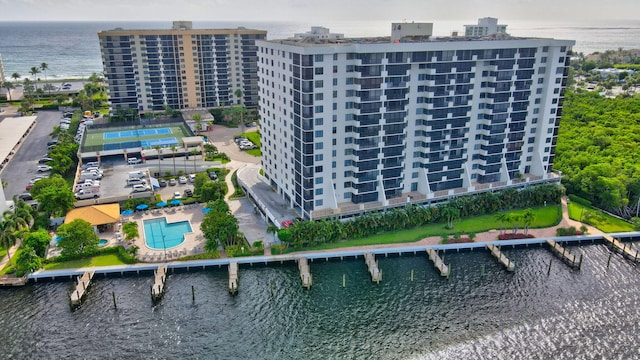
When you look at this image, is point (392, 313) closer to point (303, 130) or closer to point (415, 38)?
point (303, 130)

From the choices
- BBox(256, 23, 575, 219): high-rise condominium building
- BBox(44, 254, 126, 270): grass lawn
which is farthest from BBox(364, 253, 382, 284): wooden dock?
BBox(44, 254, 126, 270): grass lawn

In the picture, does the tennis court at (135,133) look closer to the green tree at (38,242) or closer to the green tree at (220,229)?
the green tree at (38,242)

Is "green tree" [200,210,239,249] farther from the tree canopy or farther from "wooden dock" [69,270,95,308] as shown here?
the tree canopy

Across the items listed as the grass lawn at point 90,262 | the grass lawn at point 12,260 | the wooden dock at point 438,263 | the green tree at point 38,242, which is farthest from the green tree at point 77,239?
the wooden dock at point 438,263

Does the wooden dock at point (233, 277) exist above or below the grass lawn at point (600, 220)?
below

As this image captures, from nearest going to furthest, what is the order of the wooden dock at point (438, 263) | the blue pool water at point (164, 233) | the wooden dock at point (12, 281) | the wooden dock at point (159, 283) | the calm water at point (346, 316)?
the calm water at point (346, 316)
the wooden dock at point (159, 283)
the wooden dock at point (12, 281)
the wooden dock at point (438, 263)
the blue pool water at point (164, 233)
